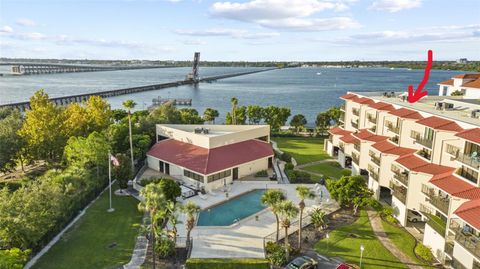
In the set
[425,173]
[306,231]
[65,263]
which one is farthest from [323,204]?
[65,263]

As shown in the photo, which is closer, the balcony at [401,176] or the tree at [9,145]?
the balcony at [401,176]

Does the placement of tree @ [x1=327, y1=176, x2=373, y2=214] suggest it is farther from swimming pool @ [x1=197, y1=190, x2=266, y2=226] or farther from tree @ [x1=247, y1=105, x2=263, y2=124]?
tree @ [x1=247, y1=105, x2=263, y2=124]

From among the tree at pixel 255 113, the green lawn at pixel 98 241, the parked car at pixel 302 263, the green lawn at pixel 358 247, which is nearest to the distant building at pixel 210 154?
the green lawn at pixel 98 241

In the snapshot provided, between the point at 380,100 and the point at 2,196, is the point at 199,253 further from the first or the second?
the point at 380,100

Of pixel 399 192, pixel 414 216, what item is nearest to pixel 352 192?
pixel 399 192

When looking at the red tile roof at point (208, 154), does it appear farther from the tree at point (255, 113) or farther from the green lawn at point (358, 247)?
the tree at point (255, 113)

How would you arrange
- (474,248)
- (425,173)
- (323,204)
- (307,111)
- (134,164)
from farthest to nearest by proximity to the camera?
1. (307,111)
2. (134,164)
3. (323,204)
4. (425,173)
5. (474,248)

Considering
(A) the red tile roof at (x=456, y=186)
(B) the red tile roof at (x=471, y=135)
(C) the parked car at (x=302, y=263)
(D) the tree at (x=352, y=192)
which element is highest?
(B) the red tile roof at (x=471, y=135)
